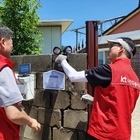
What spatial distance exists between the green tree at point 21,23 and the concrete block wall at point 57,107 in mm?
4329

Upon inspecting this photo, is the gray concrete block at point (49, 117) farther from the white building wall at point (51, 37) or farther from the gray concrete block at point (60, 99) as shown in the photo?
the white building wall at point (51, 37)

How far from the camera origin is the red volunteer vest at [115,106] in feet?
8.54

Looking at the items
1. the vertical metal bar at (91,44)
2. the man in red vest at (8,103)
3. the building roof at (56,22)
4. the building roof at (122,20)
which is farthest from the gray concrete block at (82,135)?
the building roof at (122,20)

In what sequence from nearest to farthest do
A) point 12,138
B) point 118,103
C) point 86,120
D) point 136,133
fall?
1. point 12,138
2. point 118,103
3. point 86,120
4. point 136,133

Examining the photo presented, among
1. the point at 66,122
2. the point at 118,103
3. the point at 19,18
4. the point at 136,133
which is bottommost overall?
the point at 136,133

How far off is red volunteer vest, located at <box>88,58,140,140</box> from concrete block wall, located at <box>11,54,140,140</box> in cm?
109

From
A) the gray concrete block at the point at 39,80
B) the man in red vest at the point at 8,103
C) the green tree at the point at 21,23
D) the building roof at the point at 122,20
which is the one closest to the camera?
the man in red vest at the point at 8,103

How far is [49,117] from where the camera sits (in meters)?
3.98

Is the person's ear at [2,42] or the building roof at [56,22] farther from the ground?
the building roof at [56,22]

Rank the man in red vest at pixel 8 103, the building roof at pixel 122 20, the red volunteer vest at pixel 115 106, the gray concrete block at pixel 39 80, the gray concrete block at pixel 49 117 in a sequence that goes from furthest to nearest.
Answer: the building roof at pixel 122 20 → the gray concrete block at pixel 39 80 → the gray concrete block at pixel 49 117 → the red volunteer vest at pixel 115 106 → the man in red vest at pixel 8 103

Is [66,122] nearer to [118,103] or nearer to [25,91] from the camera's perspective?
[25,91]

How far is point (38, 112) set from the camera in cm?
409

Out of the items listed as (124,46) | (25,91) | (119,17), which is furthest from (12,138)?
(119,17)

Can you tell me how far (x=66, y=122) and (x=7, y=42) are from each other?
1.92m
